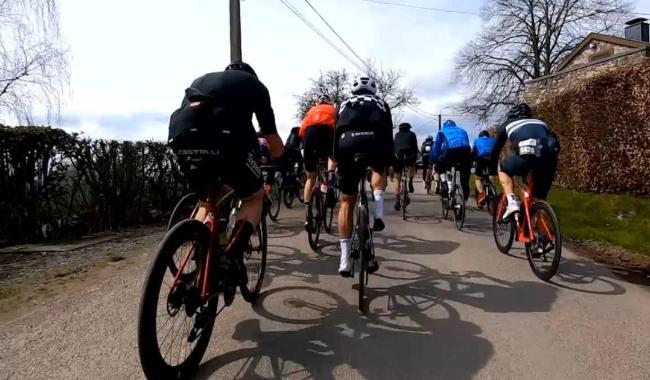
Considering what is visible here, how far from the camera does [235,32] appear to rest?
1220cm

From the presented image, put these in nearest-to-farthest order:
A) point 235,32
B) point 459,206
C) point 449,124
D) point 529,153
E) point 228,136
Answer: point 228,136
point 529,153
point 459,206
point 449,124
point 235,32

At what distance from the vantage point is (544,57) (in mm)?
46625

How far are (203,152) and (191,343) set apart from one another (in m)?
1.17

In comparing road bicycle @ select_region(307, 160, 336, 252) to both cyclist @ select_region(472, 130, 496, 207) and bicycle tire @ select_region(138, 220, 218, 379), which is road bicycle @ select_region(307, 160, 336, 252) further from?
cyclist @ select_region(472, 130, 496, 207)

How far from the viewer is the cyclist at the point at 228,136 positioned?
3.07 m

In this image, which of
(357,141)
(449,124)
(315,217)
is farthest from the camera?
(449,124)

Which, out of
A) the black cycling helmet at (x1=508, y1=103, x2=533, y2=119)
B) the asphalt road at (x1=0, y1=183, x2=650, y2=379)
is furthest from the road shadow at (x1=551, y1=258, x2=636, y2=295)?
the black cycling helmet at (x1=508, y1=103, x2=533, y2=119)

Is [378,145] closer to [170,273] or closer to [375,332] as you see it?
[375,332]

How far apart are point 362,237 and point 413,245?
2.84 m

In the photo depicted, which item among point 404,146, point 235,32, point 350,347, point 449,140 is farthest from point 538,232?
point 235,32

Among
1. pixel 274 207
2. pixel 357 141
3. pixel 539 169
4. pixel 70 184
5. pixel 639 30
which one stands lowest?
pixel 274 207

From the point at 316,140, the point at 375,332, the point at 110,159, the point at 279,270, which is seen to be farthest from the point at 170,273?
the point at 110,159

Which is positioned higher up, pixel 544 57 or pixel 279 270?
pixel 544 57

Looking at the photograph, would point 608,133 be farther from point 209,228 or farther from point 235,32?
point 209,228
